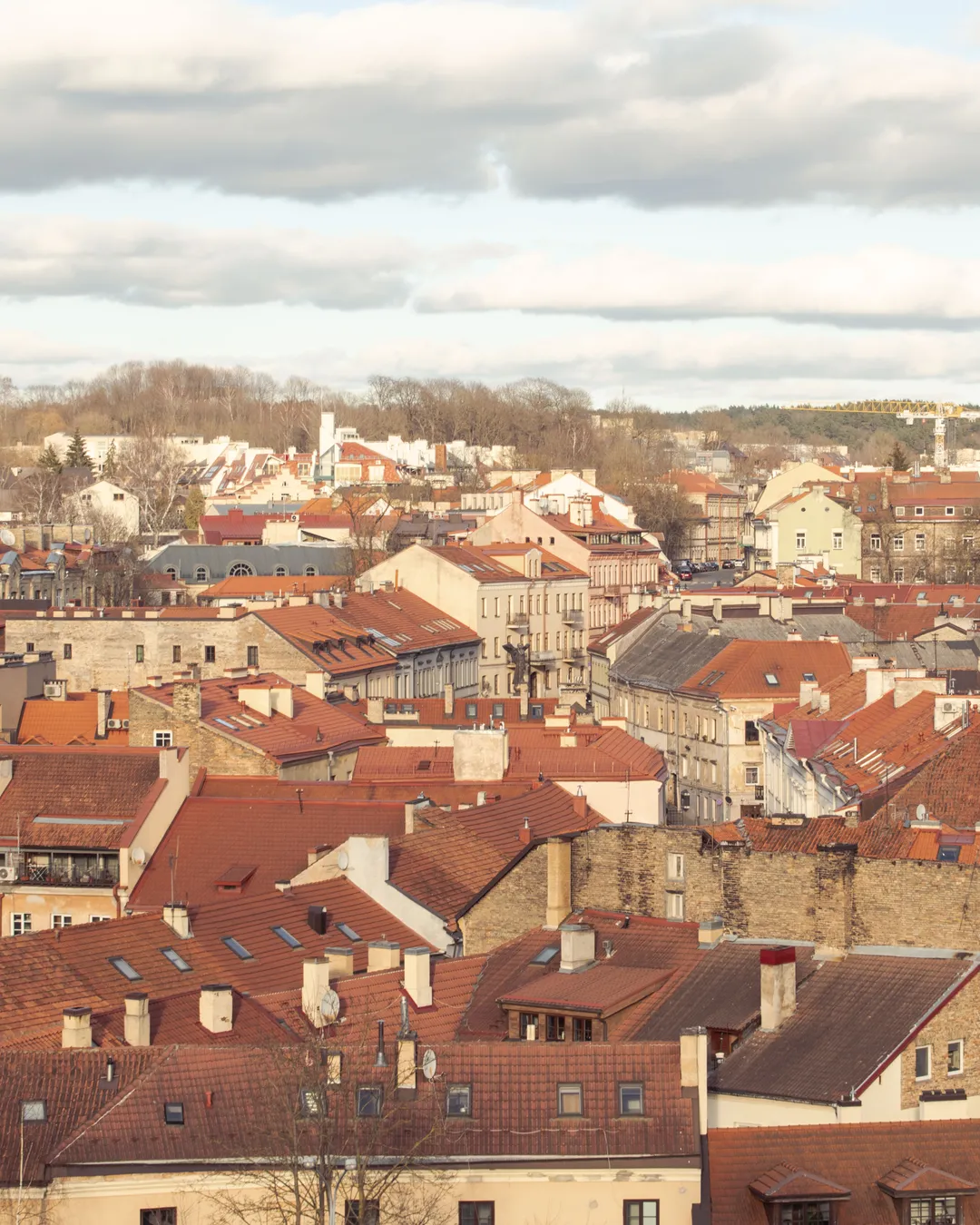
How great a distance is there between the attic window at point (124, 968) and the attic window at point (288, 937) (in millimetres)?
3254

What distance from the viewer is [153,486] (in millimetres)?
187375

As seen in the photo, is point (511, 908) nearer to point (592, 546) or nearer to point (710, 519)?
point (592, 546)

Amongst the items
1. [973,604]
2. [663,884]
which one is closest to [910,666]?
[973,604]

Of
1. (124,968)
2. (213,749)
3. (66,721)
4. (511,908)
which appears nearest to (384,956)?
(124,968)

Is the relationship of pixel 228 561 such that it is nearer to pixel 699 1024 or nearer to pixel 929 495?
pixel 929 495

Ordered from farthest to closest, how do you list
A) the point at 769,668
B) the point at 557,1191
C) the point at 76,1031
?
the point at 769,668, the point at 76,1031, the point at 557,1191

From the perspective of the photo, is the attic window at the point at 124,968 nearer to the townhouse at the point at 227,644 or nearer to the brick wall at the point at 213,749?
the brick wall at the point at 213,749

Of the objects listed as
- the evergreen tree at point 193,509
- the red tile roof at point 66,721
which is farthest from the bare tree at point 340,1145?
the evergreen tree at point 193,509

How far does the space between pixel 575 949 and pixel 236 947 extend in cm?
598

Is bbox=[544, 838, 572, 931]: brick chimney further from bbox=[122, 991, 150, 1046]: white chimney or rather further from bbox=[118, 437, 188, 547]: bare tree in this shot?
bbox=[118, 437, 188, 547]: bare tree

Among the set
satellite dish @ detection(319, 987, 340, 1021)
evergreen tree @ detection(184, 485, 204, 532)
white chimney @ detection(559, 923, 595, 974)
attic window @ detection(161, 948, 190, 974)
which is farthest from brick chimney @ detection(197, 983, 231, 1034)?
evergreen tree @ detection(184, 485, 204, 532)

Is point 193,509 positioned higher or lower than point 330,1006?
lower

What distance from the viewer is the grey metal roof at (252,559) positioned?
390 feet

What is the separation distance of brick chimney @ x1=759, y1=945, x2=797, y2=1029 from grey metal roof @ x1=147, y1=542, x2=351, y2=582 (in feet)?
290
